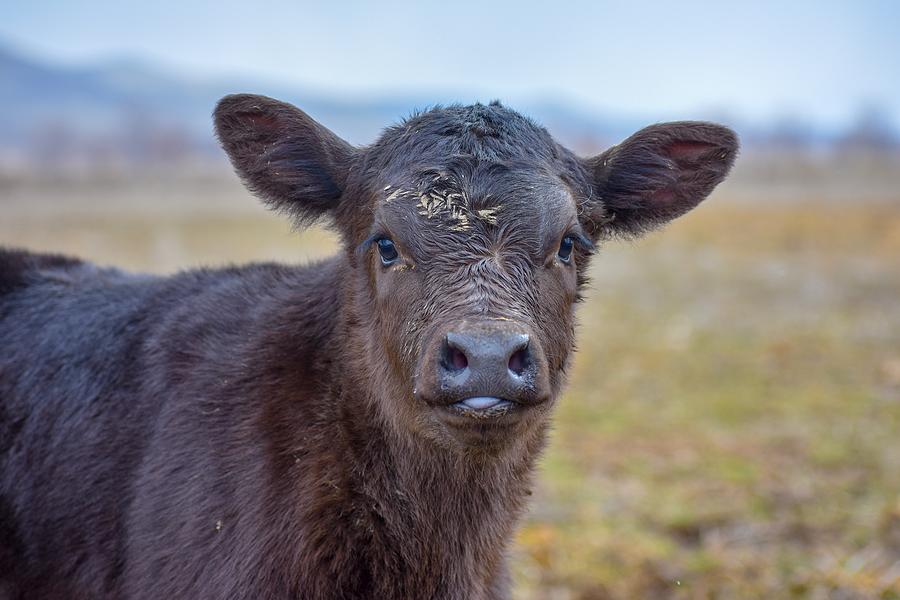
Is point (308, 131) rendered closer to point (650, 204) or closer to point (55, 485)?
point (650, 204)

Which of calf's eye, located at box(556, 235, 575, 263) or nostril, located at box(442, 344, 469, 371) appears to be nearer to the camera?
nostril, located at box(442, 344, 469, 371)

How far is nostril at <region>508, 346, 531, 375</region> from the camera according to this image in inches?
126

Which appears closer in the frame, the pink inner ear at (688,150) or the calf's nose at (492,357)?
the calf's nose at (492,357)

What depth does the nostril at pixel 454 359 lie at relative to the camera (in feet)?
10.6

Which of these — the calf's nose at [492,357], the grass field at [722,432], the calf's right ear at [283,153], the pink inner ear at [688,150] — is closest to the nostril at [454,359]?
the calf's nose at [492,357]

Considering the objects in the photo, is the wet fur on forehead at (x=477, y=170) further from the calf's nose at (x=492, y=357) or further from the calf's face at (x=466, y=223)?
the calf's nose at (x=492, y=357)

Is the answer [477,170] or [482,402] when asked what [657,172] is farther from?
[482,402]

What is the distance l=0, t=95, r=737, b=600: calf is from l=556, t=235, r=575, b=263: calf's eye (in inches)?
1.6

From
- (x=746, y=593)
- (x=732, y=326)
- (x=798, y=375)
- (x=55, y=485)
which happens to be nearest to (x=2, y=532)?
(x=55, y=485)

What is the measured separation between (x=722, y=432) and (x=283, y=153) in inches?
295

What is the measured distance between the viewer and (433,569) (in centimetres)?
397

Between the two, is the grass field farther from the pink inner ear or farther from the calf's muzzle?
the calf's muzzle

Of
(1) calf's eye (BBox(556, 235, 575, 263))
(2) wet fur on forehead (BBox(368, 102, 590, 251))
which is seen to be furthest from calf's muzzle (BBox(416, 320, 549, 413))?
(1) calf's eye (BBox(556, 235, 575, 263))

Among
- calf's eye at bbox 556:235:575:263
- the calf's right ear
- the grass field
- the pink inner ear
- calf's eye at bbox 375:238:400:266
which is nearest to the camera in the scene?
calf's eye at bbox 375:238:400:266
